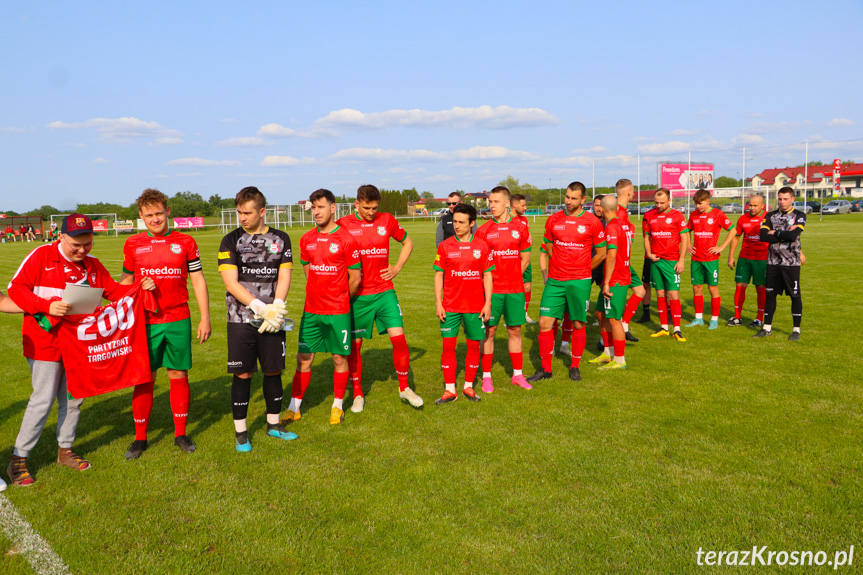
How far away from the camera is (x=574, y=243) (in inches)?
257

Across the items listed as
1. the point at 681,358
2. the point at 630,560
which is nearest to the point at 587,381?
the point at 681,358

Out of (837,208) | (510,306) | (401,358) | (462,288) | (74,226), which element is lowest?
(401,358)

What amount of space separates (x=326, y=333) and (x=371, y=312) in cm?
58

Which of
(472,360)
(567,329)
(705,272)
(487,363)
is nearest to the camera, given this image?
(472,360)

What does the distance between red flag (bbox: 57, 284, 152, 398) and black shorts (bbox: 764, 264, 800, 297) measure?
876 centimetres

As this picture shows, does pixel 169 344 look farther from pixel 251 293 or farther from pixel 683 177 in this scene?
pixel 683 177

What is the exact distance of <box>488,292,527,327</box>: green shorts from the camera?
6.38m

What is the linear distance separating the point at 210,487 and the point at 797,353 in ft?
25.0

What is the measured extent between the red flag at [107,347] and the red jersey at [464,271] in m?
2.98

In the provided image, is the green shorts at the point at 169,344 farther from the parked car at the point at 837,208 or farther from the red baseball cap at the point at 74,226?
the parked car at the point at 837,208

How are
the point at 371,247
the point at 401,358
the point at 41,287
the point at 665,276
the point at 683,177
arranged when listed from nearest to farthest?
1. the point at 41,287
2. the point at 371,247
3. the point at 401,358
4. the point at 665,276
5. the point at 683,177

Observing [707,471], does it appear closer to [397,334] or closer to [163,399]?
[397,334]

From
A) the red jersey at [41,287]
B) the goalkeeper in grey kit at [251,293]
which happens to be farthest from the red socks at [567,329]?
the red jersey at [41,287]

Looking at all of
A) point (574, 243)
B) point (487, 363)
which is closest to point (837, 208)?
point (574, 243)
